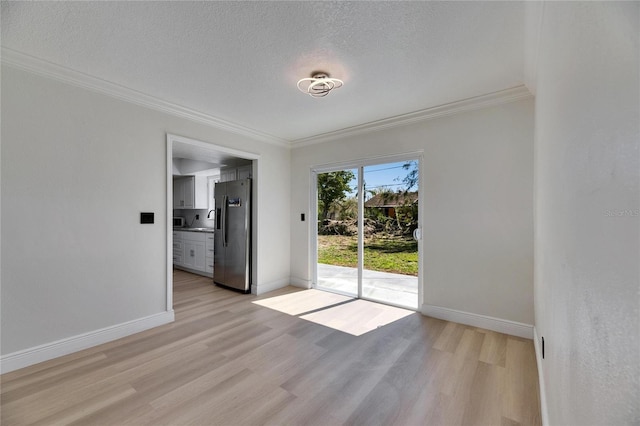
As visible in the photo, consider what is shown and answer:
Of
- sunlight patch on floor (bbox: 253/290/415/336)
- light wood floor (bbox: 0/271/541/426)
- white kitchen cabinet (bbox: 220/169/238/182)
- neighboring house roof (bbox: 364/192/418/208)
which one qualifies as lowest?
light wood floor (bbox: 0/271/541/426)

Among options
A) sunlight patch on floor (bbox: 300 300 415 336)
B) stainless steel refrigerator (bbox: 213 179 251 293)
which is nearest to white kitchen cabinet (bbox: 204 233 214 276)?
stainless steel refrigerator (bbox: 213 179 251 293)

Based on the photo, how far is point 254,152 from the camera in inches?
161

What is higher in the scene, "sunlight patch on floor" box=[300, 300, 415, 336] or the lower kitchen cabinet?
the lower kitchen cabinet

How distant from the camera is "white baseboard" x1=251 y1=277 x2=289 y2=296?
163 inches

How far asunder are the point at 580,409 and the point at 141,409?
2.24 metres

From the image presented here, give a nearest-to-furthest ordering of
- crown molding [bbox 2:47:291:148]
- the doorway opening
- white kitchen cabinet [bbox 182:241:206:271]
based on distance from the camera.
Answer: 1. crown molding [bbox 2:47:291:148]
2. the doorway opening
3. white kitchen cabinet [bbox 182:241:206:271]

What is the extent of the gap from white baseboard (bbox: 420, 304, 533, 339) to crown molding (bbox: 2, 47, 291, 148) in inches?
139

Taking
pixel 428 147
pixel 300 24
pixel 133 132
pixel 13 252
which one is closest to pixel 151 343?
pixel 13 252

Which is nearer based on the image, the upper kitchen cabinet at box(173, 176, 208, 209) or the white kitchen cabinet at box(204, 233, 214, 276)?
the white kitchen cabinet at box(204, 233, 214, 276)

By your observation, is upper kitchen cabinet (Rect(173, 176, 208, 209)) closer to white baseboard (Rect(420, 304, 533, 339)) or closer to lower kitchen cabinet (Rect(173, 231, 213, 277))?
lower kitchen cabinet (Rect(173, 231, 213, 277))

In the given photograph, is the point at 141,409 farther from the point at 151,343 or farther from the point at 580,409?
the point at 580,409

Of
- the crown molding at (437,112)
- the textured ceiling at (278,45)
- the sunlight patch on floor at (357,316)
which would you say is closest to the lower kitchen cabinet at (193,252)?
the sunlight patch on floor at (357,316)

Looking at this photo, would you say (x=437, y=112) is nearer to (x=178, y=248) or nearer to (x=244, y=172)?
(x=244, y=172)

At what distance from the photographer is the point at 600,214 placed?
1.98 feet
